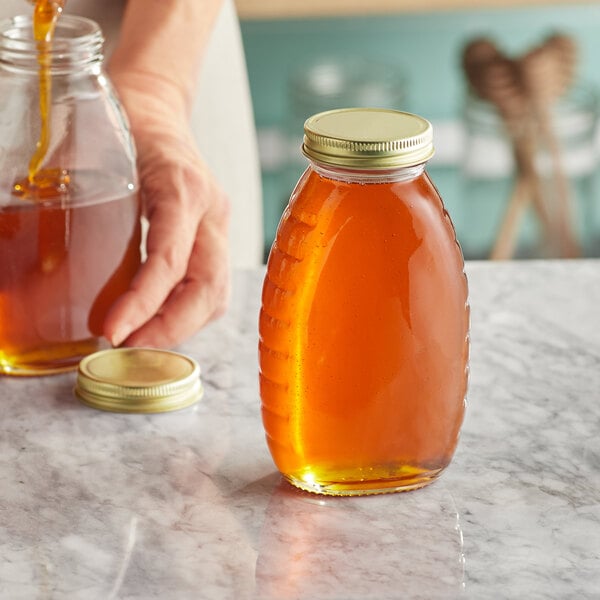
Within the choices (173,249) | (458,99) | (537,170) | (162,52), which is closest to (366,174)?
(173,249)

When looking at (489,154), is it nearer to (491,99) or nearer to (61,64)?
(491,99)

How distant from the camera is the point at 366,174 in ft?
2.12

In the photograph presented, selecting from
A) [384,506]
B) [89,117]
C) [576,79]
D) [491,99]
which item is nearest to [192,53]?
[89,117]

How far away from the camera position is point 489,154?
2508 mm

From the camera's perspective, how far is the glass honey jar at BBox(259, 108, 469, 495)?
2.12 feet

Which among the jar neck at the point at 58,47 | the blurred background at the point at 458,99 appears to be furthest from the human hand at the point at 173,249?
the blurred background at the point at 458,99

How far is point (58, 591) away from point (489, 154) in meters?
2.02

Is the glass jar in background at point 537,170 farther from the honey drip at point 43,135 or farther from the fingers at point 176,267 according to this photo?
the honey drip at point 43,135

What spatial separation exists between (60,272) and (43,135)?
0.30 feet

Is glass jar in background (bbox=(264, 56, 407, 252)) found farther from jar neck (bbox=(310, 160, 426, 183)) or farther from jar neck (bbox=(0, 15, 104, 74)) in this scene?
jar neck (bbox=(310, 160, 426, 183))

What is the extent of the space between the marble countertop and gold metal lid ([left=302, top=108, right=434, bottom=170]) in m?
0.19

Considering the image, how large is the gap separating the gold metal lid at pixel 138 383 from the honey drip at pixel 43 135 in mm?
118

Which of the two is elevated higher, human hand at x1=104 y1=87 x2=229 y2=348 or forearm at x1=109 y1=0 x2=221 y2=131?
forearm at x1=109 y1=0 x2=221 y2=131

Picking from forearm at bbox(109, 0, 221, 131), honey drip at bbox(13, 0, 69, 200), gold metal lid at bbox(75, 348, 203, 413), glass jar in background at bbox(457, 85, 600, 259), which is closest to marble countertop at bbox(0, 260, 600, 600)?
gold metal lid at bbox(75, 348, 203, 413)
